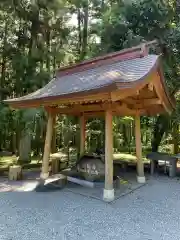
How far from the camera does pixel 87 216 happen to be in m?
4.36

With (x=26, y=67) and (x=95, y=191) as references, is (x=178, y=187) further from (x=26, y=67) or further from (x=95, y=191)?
(x=26, y=67)

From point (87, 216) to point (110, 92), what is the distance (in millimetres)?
2411

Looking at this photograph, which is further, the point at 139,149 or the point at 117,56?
the point at 139,149

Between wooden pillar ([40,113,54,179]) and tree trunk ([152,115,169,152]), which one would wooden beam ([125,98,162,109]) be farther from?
tree trunk ([152,115,169,152])

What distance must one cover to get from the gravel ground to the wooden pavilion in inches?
25.6

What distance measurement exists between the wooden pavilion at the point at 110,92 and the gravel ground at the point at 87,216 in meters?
0.65

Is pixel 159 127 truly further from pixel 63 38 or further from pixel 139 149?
pixel 63 38

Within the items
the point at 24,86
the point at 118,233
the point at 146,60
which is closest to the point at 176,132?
the point at 146,60

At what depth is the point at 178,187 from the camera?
21.4 ft

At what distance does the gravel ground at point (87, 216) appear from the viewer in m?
3.65

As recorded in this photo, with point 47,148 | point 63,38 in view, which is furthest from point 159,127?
point 63,38

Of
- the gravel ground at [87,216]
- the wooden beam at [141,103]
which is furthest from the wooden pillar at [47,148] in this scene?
the wooden beam at [141,103]

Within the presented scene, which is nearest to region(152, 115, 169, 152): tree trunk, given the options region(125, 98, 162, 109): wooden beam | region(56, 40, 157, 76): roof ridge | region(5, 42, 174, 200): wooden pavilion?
region(5, 42, 174, 200): wooden pavilion

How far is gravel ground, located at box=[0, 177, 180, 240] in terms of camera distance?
3650mm
